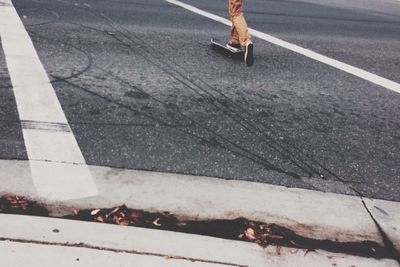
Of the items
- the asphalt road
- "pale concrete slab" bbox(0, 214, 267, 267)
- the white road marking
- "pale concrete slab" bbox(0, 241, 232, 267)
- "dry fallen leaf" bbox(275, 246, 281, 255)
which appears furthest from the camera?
the asphalt road

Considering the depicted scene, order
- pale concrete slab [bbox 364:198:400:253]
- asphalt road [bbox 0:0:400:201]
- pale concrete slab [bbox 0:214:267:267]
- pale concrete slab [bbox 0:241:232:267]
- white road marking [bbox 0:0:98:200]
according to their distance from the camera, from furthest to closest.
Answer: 1. asphalt road [bbox 0:0:400:201]
2. white road marking [bbox 0:0:98:200]
3. pale concrete slab [bbox 364:198:400:253]
4. pale concrete slab [bbox 0:214:267:267]
5. pale concrete slab [bbox 0:241:232:267]

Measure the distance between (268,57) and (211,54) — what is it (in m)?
0.83

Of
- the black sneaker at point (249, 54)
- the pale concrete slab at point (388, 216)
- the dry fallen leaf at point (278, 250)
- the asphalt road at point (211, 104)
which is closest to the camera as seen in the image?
the dry fallen leaf at point (278, 250)

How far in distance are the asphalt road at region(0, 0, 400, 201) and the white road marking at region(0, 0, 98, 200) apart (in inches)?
3.7

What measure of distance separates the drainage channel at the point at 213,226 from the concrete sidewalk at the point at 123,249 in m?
0.10

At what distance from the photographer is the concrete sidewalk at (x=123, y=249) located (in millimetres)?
1988

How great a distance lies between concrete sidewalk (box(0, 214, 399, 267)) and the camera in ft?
6.52

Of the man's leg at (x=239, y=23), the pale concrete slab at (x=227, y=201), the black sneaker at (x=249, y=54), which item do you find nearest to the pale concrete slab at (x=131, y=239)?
the pale concrete slab at (x=227, y=201)

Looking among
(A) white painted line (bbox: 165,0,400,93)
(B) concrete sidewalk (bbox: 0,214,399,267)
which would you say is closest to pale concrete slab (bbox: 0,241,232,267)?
(B) concrete sidewalk (bbox: 0,214,399,267)

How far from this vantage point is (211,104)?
161 inches

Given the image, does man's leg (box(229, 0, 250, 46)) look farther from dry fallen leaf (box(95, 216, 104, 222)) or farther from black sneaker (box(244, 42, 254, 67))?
dry fallen leaf (box(95, 216, 104, 222))

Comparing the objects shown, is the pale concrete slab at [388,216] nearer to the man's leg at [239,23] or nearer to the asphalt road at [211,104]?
the asphalt road at [211,104]

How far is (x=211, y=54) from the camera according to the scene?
18.8ft

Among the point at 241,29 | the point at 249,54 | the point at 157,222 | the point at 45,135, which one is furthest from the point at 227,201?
the point at 241,29
